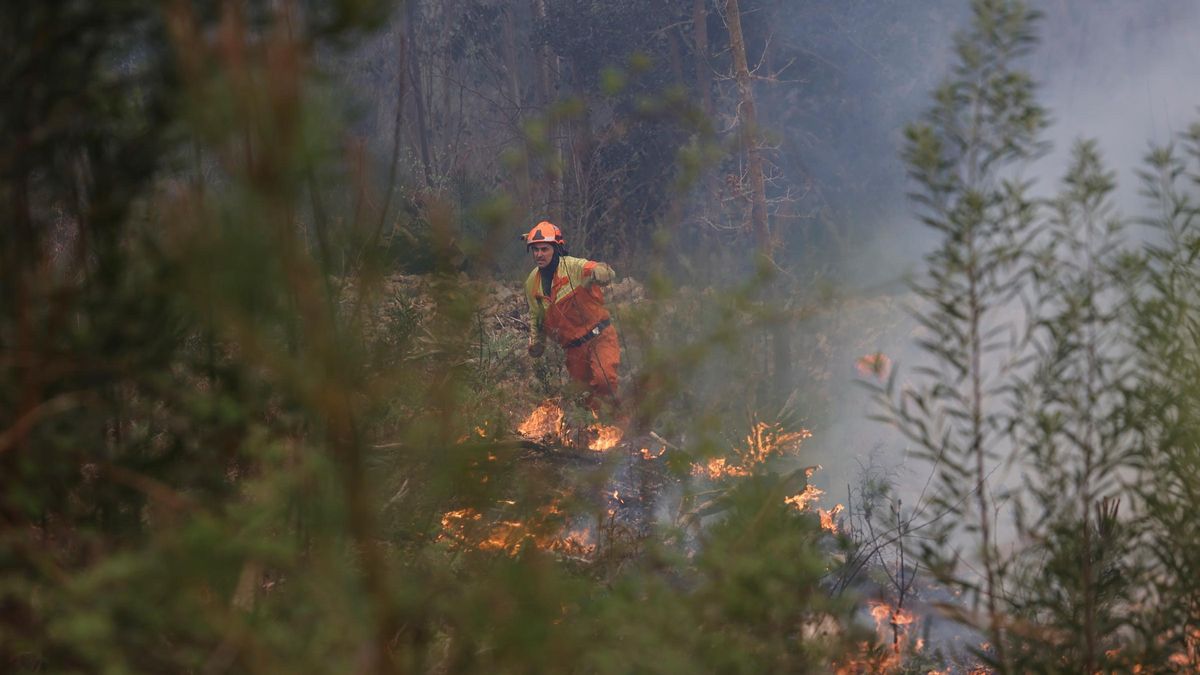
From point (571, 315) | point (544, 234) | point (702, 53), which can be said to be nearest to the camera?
point (544, 234)

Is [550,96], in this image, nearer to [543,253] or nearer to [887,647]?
[543,253]

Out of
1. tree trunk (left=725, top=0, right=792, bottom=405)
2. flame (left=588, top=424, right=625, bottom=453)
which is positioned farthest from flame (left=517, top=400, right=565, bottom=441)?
tree trunk (left=725, top=0, right=792, bottom=405)

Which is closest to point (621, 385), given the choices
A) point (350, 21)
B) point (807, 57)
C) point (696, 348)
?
point (807, 57)

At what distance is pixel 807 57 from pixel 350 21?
17.7 metres

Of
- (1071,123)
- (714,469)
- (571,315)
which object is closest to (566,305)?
(571,315)

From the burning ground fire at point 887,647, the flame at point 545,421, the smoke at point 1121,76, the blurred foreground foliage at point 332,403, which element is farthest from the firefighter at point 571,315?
the smoke at point 1121,76

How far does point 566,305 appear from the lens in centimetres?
956

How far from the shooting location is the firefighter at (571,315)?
9273 millimetres

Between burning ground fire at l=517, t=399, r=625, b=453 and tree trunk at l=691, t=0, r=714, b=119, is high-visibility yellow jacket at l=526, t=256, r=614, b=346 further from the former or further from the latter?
tree trunk at l=691, t=0, r=714, b=119

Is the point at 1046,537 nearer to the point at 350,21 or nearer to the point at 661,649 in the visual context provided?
the point at 661,649

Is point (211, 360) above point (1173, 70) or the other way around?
the other way around

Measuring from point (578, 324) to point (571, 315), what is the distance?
101mm

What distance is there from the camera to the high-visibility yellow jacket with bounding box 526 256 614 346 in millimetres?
9281

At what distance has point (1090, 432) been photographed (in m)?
2.75
